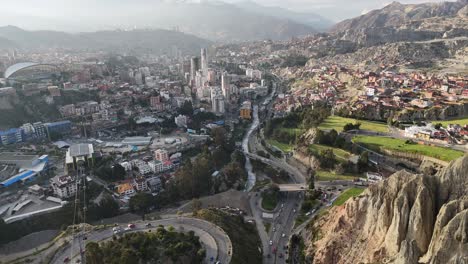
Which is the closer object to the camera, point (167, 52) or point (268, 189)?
point (268, 189)

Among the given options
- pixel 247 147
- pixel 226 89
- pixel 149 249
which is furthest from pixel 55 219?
pixel 226 89

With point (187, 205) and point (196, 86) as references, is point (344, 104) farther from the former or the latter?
point (196, 86)

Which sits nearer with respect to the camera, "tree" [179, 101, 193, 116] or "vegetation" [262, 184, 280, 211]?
"vegetation" [262, 184, 280, 211]

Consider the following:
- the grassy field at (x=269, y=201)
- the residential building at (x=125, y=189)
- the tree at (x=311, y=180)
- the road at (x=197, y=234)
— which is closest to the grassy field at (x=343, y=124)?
the tree at (x=311, y=180)

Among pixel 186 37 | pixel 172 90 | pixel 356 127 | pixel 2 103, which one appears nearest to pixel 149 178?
pixel 356 127

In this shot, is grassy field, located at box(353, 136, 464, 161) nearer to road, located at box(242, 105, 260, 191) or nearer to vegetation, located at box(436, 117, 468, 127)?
vegetation, located at box(436, 117, 468, 127)

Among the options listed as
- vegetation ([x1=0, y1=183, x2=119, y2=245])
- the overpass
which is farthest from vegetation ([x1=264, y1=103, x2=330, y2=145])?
vegetation ([x1=0, y1=183, x2=119, y2=245])
